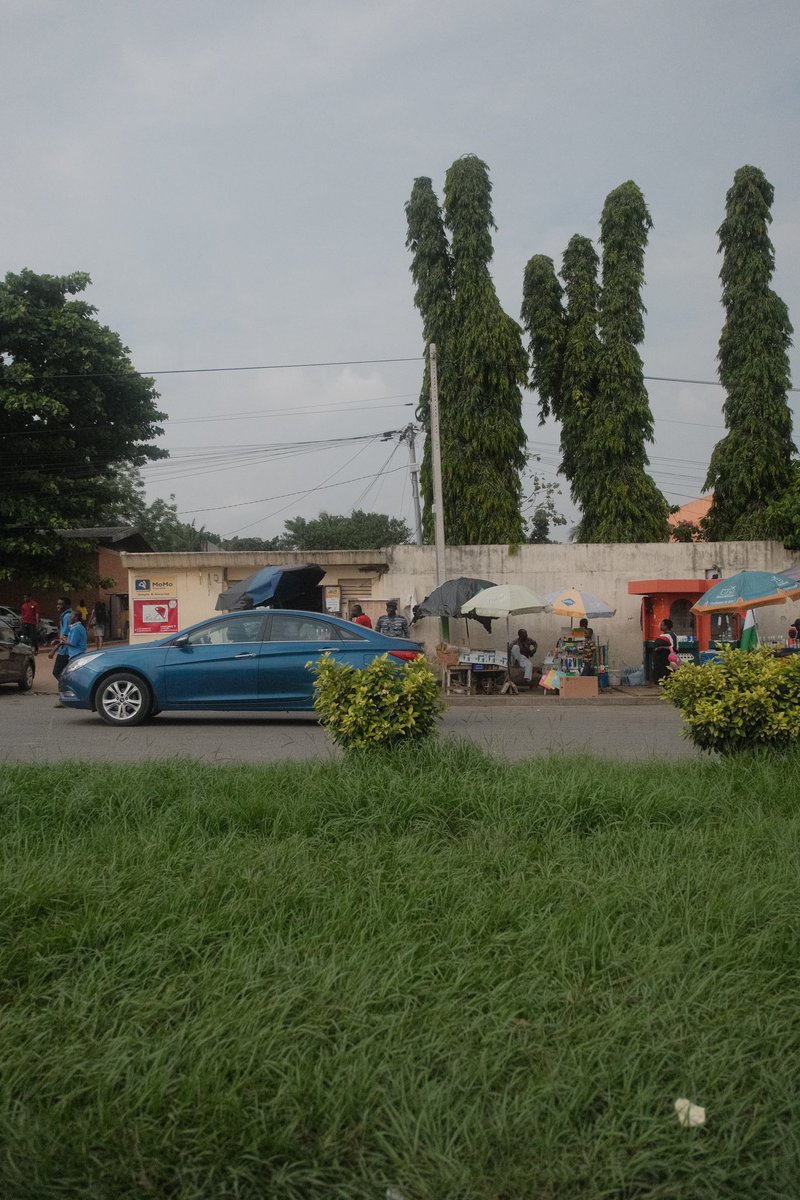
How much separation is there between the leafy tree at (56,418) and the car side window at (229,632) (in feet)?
58.8

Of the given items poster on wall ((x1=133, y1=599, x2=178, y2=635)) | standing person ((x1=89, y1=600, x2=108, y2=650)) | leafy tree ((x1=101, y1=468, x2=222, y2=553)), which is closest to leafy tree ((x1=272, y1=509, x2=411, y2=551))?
leafy tree ((x1=101, y1=468, x2=222, y2=553))

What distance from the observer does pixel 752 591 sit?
16938 millimetres

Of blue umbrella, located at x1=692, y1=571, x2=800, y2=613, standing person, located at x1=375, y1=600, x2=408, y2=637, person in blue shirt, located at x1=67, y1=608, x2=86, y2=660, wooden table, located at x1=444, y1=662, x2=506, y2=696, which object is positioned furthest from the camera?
standing person, located at x1=375, y1=600, x2=408, y2=637

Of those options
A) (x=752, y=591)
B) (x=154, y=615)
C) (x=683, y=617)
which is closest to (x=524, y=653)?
(x=683, y=617)

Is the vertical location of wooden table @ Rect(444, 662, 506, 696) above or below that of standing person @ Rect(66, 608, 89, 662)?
below

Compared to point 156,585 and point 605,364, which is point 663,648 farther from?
point 605,364

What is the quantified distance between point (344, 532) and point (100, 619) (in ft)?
95.0

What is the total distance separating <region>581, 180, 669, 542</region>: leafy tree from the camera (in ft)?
97.6

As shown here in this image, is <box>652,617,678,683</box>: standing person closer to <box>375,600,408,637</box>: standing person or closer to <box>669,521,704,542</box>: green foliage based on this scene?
A: <box>375,600,408,637</box>: standing person

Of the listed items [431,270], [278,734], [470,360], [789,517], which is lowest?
[278,734]

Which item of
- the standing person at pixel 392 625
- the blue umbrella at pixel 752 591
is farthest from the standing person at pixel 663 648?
the standing person at pixel 392 625

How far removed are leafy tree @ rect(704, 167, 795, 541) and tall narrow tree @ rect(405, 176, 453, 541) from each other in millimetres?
7983

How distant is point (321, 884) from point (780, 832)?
2480mm

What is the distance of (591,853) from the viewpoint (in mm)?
5059
